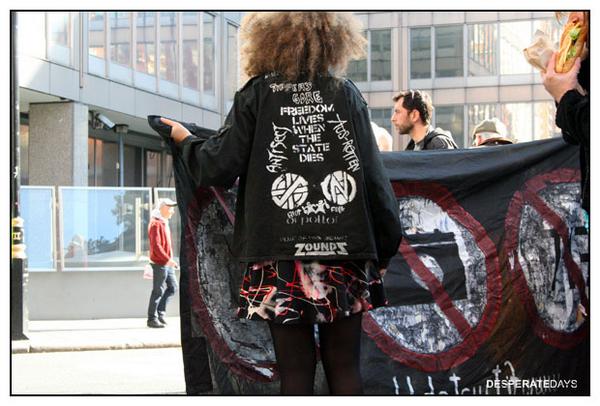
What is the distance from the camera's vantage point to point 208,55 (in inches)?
1216

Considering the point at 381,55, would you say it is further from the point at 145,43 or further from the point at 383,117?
the point at 145,43

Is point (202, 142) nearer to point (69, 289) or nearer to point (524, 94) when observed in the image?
point (69, 289)

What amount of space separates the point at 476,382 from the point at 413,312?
1.75 feet

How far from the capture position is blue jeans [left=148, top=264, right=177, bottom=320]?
14156 millimetres

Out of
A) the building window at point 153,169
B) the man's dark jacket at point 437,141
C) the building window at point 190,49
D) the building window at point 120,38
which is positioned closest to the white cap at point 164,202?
the man's dark jacket at point 437,141

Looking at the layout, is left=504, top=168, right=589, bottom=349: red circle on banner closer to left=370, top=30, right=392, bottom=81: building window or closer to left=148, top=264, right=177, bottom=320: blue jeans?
left=148, top=264, right=177, bottom=320: blue jeans

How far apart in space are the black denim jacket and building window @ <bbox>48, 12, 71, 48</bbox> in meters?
20.5

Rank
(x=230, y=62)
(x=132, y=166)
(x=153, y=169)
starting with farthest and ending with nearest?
(x=230, y=62) → (x=153, y=169) → (x=132, y=166)

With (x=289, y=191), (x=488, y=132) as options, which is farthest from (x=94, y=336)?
(x=289, y=191)

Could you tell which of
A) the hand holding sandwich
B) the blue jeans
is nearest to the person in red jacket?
the blue jeans

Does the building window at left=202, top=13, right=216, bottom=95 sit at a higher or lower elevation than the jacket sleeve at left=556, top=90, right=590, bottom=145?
higher

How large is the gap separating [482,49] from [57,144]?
18665 millimetres

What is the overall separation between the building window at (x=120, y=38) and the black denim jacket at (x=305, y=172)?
23098 mm

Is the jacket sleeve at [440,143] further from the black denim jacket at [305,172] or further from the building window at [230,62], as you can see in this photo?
the building window at [230,62]
